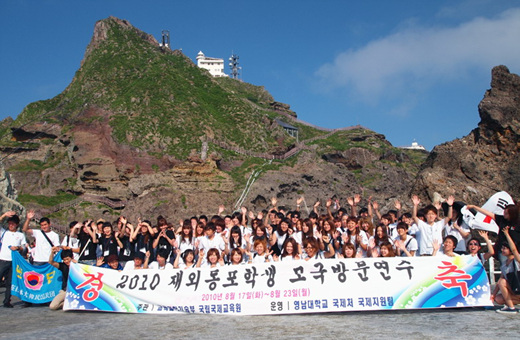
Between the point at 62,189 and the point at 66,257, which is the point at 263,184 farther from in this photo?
the point at 66,257

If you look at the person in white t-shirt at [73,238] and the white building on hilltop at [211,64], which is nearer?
the person in white t-shirt at [73,238]

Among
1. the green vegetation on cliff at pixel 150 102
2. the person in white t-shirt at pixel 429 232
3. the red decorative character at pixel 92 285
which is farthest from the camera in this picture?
the green vegetation on cliff at pixel 150 102

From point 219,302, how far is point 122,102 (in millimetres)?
41238

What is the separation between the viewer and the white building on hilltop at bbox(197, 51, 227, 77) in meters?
130

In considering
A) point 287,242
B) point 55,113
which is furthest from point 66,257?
point 55,113

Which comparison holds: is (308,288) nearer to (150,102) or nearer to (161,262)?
(161,262)

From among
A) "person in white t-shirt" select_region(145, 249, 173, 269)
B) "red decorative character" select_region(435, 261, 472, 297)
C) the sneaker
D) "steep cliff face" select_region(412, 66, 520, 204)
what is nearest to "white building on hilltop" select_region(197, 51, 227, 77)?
"steep cliff face" select_region(412, 66, 520, 204)

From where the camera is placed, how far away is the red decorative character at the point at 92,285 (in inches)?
355

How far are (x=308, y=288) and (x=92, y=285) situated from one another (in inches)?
179

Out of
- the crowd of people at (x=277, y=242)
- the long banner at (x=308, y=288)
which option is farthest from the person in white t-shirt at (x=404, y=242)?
the long banner at (x=308, y=288)

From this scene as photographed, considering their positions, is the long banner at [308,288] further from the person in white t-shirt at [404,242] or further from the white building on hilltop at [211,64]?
the white building on hilltop at [211,64]

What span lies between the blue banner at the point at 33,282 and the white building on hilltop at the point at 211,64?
124 metres

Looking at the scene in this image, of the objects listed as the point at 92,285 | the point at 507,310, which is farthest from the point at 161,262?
the point at 507,310

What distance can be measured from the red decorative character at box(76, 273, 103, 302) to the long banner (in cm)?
7
